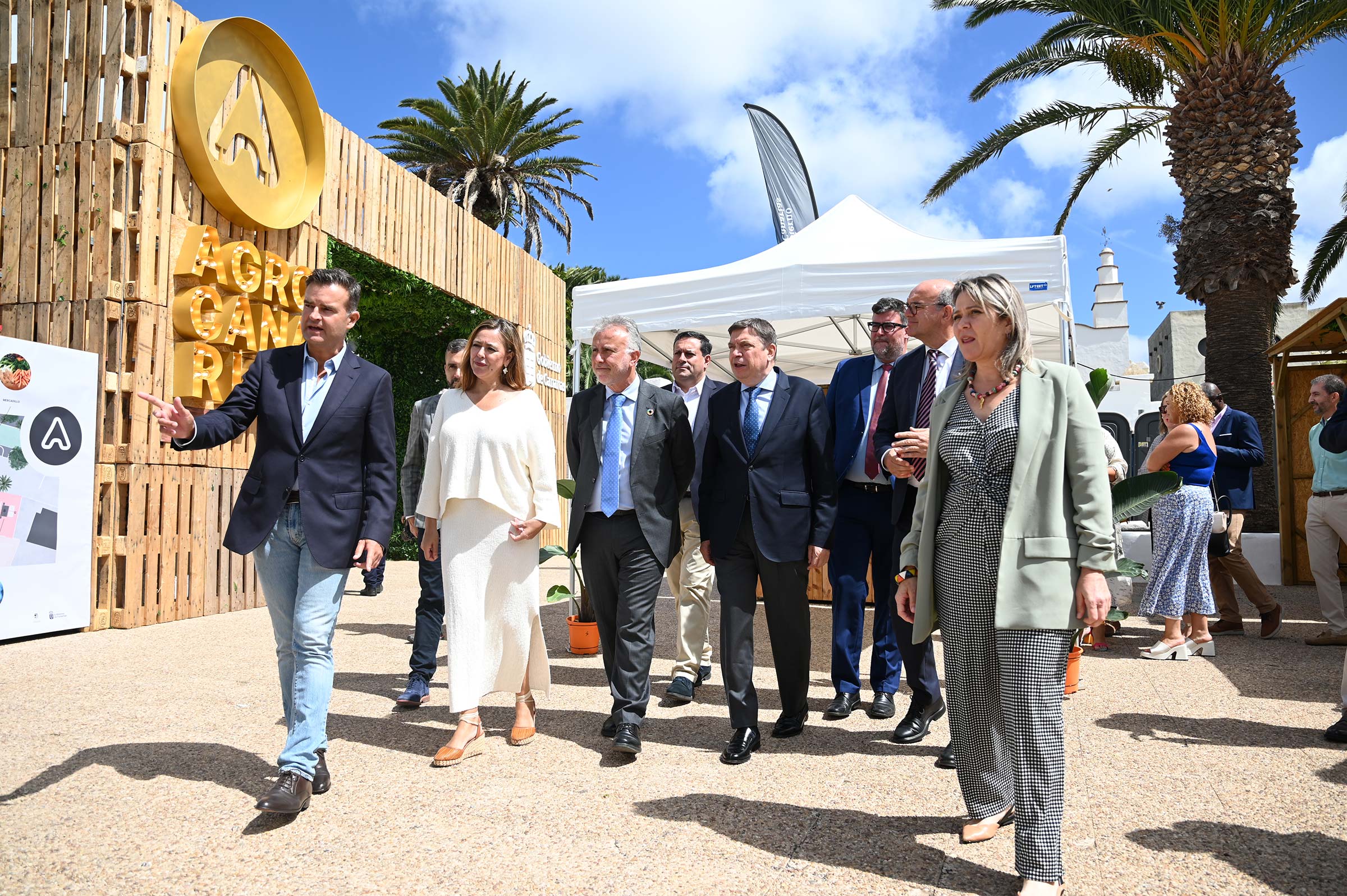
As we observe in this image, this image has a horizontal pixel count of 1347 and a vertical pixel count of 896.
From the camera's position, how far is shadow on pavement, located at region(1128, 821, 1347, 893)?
2645 mm

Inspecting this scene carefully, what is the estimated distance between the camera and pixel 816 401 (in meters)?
4.28

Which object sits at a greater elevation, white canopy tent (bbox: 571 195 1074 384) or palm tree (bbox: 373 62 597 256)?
palm tree (bbox: 373 62 597 256)

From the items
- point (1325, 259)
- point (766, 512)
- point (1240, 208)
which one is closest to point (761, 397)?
point (766, 512)

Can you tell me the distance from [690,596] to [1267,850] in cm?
307

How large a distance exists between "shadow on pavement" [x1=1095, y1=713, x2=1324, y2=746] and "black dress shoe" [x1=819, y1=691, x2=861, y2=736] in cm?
116

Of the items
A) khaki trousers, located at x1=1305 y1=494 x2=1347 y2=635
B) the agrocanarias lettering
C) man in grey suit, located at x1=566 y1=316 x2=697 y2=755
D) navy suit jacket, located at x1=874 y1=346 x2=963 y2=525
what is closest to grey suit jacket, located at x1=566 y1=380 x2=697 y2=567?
man in grey suit, located at x1=566 y1=316 x2=697 y2=755

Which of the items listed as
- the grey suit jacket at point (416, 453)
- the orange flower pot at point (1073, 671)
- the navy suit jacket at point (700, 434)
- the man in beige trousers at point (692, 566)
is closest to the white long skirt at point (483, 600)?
the navy suit jacket at point (700, 434)

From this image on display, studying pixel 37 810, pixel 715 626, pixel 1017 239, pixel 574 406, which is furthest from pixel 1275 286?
pixel 37 810

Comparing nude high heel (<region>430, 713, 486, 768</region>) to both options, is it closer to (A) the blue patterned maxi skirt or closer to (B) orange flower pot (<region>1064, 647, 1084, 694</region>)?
(B) orange flower pot (<region>1064, 647, 1084, 694</region>)

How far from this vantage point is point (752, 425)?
14.1 ft

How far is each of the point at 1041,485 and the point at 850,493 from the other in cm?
193

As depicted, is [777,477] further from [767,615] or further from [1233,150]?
[1233,150]

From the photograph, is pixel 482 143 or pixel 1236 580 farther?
pixel 482 143

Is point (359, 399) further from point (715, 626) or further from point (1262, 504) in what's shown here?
point (1262, 504)
